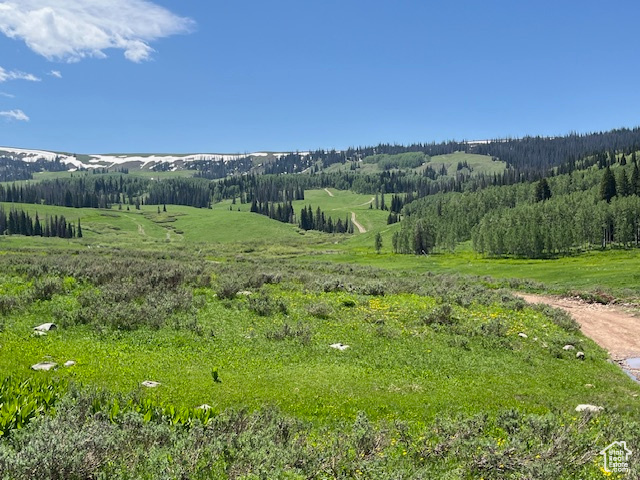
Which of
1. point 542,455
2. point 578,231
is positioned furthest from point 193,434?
point 578,231

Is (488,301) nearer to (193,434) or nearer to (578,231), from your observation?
(193,434)

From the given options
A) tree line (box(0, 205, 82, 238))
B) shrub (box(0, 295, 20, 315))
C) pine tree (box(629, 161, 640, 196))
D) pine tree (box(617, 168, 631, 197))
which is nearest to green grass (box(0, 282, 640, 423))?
shrub (box(0, 295, 20, 315))

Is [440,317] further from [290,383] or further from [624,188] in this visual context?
[624,188]

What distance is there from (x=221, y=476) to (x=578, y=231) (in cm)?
12309

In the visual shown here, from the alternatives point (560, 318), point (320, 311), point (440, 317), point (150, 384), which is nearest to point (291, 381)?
point (150, 384)

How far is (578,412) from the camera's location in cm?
1258

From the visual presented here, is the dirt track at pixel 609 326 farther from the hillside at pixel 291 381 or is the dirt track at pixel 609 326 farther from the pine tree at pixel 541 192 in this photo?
the pine tree at pixel 541 192

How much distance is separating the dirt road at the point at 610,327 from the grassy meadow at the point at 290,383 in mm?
1867

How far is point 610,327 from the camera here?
2930 centimetres

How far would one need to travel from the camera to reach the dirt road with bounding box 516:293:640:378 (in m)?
23.5

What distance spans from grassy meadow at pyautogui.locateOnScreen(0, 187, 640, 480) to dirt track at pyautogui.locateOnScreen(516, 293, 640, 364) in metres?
2.00

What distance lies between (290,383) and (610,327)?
26209mm

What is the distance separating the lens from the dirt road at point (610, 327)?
926 inches

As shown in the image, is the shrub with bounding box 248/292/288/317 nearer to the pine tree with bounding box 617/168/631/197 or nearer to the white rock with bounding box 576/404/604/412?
the white rock with bounding box 576/404/604/412
